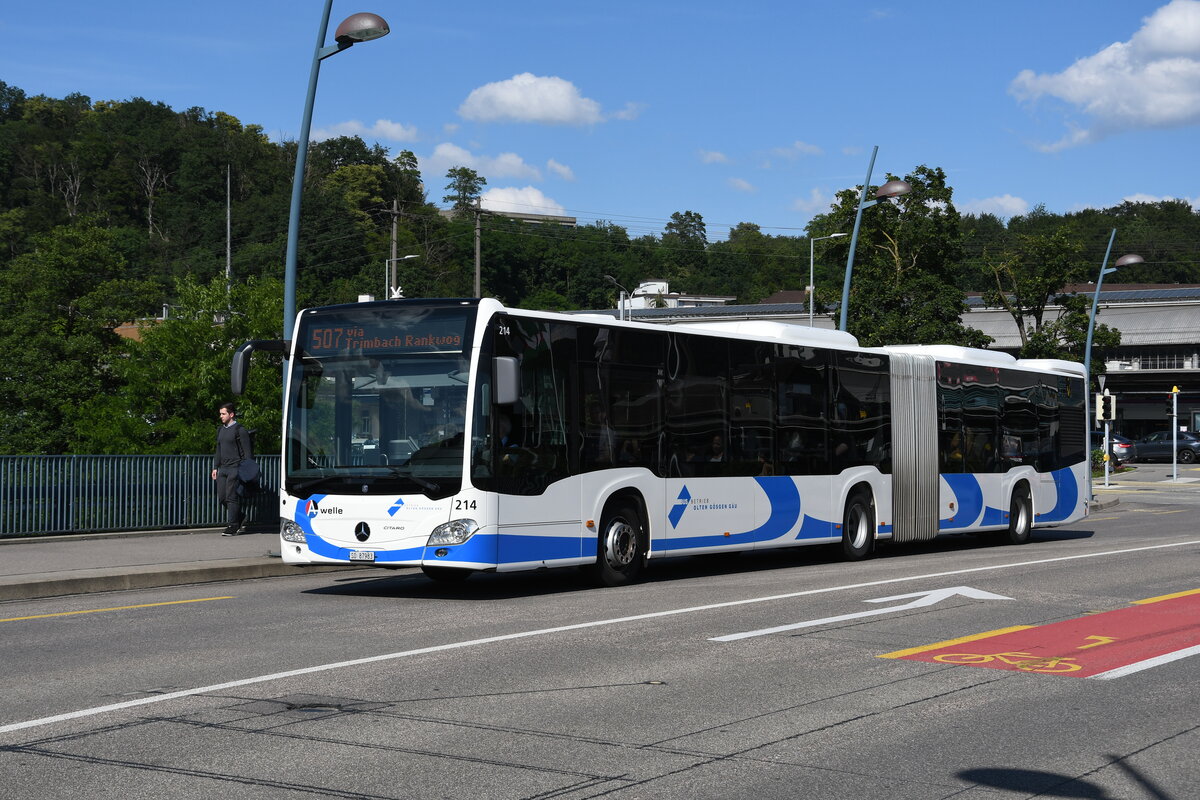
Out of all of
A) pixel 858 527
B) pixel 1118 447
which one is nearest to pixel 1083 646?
pixel 858 527

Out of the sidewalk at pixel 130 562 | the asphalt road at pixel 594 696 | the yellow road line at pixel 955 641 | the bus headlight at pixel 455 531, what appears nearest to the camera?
the asphalt road at pixel 594 696

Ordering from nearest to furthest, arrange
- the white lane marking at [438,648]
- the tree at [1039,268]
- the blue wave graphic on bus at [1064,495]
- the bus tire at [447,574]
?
the white lane marking at [438,648], the bus tire at [447,574], the blue wave graphic on bus at [1064,495], the tree at [1039,268]

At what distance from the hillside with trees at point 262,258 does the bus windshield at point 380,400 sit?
1252cm

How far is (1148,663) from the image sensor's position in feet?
32.3

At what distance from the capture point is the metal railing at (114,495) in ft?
64.0

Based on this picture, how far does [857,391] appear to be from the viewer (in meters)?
20.0

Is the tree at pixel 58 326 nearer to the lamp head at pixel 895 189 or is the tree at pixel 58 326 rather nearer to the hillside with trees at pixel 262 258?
the hillside with trees at pixel 262 258

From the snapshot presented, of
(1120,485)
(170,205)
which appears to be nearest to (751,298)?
(170,205)

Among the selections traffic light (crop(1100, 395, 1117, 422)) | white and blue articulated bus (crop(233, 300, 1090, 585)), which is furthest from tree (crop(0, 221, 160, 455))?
traffic light (crop(1100, 395, 1117, 422))

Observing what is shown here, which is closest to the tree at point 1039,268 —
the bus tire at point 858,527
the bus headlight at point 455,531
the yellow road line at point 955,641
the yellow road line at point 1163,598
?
the bus tire at point 858,527

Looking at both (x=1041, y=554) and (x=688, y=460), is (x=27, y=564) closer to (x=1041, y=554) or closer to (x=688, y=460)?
(x=688, y=460)

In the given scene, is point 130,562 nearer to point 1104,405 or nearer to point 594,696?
point 594,696

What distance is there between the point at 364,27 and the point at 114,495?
26.3ft

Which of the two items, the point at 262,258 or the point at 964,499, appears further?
the point at 262,258
